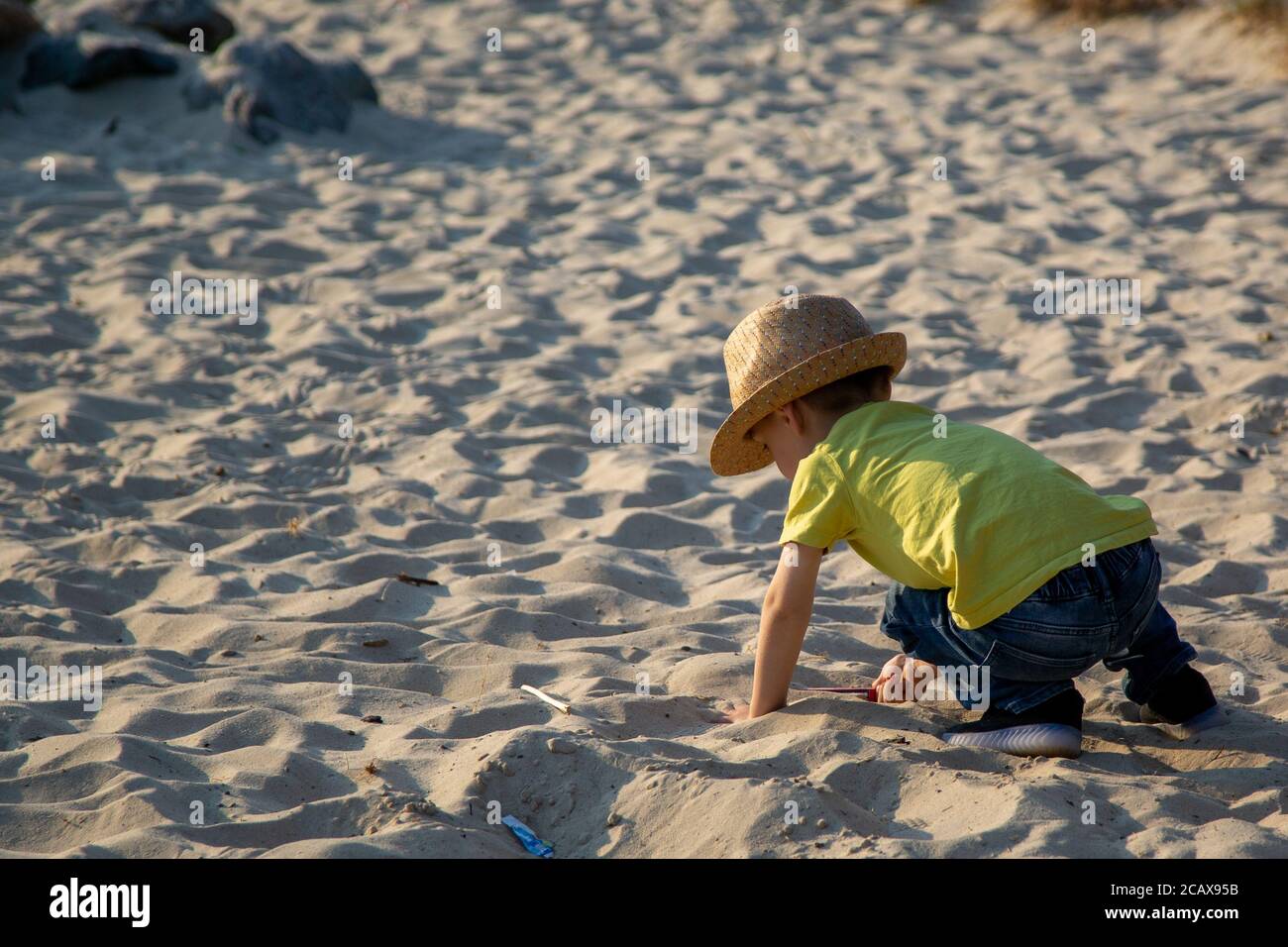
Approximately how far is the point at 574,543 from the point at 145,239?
3449 millimetres

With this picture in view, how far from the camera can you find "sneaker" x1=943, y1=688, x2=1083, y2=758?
100 inches

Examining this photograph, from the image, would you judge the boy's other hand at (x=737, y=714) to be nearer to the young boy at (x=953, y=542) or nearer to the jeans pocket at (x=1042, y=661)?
the young boy at (x=953, y=542)

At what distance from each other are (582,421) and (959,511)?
2.40 metres

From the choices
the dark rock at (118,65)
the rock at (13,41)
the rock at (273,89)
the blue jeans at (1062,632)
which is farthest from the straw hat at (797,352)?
the rock at (13,41)

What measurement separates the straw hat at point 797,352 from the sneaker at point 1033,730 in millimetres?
752

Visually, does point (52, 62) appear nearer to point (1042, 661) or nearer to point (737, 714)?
point (737, 714)

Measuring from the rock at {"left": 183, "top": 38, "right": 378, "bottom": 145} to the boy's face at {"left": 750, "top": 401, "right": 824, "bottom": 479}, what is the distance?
561cm

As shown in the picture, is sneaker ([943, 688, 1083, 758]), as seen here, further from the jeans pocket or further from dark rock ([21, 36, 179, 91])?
dark rock ([21, 36, 179, 91])

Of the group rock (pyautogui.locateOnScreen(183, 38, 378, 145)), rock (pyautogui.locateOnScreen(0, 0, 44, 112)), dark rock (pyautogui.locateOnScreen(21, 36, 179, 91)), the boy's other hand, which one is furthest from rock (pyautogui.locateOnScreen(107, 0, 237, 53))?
the boy's other hand

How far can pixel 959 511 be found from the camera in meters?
2.45

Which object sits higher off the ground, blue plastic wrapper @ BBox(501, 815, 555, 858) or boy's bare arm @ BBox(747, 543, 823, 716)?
boy's bare arm @ BBox(747, 543, 823, 716)

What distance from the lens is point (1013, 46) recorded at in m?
9.02

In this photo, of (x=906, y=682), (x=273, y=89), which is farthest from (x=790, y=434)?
(x=273, y=89)

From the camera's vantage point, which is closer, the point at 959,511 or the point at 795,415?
the point at 959,511
